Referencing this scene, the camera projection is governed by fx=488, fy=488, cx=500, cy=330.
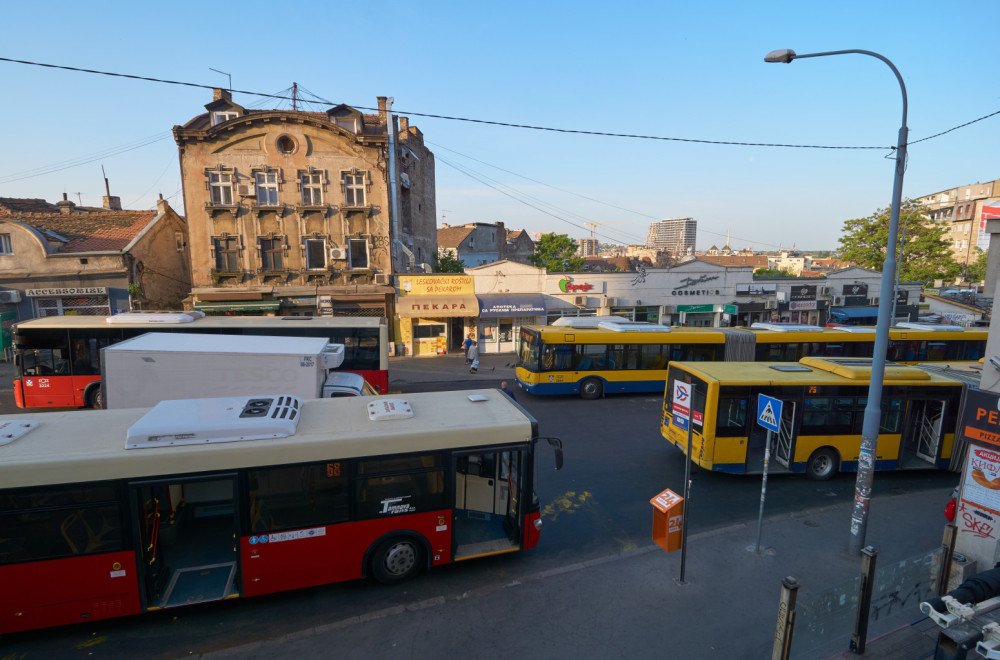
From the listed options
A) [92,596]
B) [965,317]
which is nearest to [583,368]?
[92,596]

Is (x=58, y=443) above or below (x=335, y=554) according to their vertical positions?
above

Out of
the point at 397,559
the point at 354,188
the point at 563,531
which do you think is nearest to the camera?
the point at 397,559

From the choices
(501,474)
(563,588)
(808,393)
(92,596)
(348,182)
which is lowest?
(563,588)

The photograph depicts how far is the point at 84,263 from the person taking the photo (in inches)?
979

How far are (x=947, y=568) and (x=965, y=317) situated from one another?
3921 centimetres

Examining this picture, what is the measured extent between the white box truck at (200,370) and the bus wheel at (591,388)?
31.3 ft

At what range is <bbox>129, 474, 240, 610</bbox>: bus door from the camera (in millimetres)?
6004

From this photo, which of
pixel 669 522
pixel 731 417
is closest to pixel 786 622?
pixel 669 522

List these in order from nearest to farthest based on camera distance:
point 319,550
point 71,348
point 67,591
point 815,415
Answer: point 67,591
point 319,550
point 815,415
point 71,348

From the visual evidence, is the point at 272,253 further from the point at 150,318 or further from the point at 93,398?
the point at 93,398

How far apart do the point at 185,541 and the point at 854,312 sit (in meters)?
40.2

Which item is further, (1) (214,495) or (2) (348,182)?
(2) (348,182)

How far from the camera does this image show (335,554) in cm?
668

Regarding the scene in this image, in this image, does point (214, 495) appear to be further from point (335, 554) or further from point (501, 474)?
point (501, 474)
